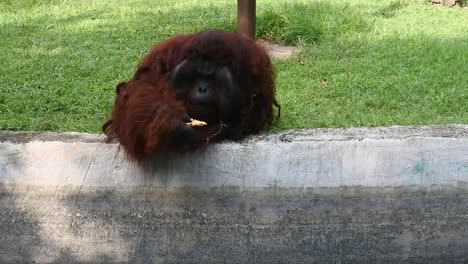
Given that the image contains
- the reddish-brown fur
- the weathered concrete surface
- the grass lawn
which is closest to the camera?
the reddish-brown fur

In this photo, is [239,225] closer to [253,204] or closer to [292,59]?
[253,204]

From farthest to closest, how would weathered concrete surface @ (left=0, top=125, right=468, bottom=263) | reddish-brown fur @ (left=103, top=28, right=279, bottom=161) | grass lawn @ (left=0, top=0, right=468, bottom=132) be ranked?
grass lawn @ (left=0, top=0, right=468, bottom=132), weathered concrete surface @ (left=0, top=125, right=468, bottom=263), reddish-brown fur @ (left=103, top=28, right=279, bottom=161)

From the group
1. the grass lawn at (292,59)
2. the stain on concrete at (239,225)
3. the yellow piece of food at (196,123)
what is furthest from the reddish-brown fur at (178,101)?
the grass lawn at (292,59)

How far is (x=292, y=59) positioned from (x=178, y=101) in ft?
7.93

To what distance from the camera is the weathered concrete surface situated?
2.56 m

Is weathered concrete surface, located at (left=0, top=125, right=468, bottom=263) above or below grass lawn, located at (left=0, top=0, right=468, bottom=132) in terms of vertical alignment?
above

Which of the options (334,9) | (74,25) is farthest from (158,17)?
(334,9)

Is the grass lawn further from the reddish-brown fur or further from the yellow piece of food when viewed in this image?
the yellow piece of food

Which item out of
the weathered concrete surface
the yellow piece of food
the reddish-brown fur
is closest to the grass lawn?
the reddish-brown fur

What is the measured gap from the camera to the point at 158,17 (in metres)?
6.31

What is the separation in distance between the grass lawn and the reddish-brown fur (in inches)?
18.5

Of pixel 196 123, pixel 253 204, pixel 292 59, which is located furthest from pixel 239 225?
pixel 292 59

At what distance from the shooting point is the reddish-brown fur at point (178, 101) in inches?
97.0

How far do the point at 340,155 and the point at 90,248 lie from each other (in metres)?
0.97
